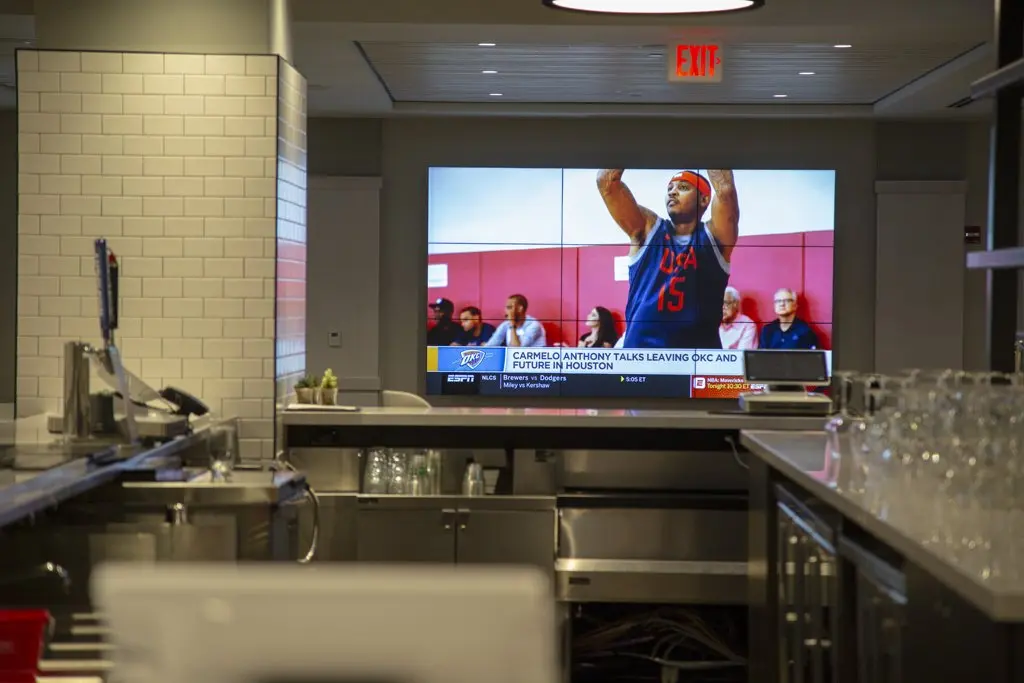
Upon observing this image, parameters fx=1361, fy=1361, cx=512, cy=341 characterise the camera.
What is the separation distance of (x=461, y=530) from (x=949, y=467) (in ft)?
8.57

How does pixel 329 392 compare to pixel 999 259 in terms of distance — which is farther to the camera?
pixel 329 392

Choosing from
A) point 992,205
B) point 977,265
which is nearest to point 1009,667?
point 977,265

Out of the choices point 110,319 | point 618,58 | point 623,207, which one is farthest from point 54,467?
point 623,207

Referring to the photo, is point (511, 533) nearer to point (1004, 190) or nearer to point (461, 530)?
point (461, 530)

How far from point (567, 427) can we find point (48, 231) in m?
2.23

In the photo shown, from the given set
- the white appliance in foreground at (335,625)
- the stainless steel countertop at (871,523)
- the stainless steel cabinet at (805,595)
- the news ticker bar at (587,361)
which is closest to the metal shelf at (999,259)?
the stainless steel countertop at (871,523)

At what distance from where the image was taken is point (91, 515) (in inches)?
159

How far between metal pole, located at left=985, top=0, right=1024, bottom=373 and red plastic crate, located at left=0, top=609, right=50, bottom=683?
2.94m

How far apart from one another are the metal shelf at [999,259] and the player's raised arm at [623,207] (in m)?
6.87

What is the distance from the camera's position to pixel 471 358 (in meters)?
10.8

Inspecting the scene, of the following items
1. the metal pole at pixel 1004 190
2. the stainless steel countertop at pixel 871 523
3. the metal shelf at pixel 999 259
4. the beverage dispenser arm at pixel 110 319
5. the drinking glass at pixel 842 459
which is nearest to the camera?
the stainless steel countertop at pixel 871 523

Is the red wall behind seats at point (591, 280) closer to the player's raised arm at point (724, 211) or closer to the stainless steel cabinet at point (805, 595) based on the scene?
the player's raised arm at point (724, 211)

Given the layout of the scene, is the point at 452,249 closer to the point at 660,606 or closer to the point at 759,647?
the point at 660,606

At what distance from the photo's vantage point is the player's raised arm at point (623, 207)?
1079 cm
